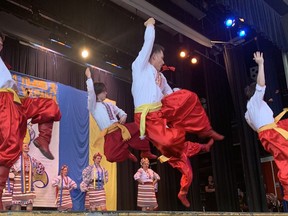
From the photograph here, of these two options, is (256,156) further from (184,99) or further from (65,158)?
(184,99)

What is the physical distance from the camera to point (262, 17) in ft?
16.8

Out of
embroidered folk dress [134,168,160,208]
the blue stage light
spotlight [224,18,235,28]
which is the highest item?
spotlight [224,18,235,28]

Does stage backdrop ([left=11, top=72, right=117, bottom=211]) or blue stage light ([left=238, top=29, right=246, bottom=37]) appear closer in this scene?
stage backdrop ([left=11, top=72, right=117, bottom=211])

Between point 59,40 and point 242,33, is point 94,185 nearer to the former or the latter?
point 59,40

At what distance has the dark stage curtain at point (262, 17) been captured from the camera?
4723 mm

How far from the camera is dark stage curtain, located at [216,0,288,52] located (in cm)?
472

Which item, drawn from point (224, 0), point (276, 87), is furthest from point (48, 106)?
point (276, 87)

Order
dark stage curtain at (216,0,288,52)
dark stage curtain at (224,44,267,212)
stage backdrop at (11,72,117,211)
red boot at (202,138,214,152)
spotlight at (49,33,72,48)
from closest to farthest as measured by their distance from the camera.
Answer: red boot at (202,138,214,152), dark stage curtain at (216,0,288,52), stage backdrop at (11,72,117,211), spotlight at (49,33,72,48), dark stage curtain at (224,44,267,212)

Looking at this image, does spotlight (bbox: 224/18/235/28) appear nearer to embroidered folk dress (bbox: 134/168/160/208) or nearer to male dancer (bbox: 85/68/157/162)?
embroidered folk dress (bbox: 134/168/160/208)

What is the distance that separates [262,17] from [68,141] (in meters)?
3.39

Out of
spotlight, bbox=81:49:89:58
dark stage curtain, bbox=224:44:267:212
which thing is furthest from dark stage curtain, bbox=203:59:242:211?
spotlight, bbox=81:49:89:58

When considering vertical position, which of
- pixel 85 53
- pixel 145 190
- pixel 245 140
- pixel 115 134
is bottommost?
pixel 145 190

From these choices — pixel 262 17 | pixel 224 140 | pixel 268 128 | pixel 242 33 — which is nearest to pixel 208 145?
pixel 268 128

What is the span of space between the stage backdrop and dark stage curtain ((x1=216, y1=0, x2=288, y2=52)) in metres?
2.89
